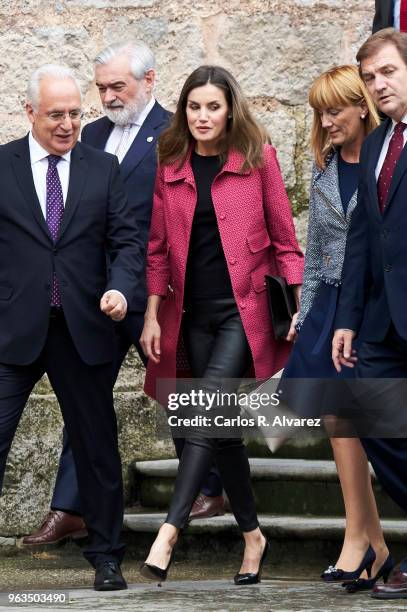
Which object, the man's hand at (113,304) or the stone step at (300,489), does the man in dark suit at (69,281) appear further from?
the stone step at (300,489)

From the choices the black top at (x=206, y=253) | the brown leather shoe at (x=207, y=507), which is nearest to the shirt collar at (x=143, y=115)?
the black top at (x=206, y=253)

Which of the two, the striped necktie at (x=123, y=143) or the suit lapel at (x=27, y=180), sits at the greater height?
the striped necktie at (x=123, y=143)

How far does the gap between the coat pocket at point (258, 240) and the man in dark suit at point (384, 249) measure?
492mm

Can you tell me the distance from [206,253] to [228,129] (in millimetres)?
460

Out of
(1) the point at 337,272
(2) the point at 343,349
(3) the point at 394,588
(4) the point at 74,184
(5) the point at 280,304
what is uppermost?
(4) the point at 74,184

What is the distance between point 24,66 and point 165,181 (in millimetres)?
1937

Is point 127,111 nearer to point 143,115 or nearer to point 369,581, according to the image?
point 143,115

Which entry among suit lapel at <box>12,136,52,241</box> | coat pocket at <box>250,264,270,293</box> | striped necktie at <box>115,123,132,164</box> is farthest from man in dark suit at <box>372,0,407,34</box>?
suit lapel at <box>12,136,52,241</box>

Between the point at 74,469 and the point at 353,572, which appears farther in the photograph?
the point at 74,469

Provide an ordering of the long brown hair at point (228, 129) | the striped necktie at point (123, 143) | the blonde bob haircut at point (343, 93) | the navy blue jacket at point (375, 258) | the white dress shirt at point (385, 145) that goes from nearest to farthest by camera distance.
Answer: the navy blue jacket at point (375, 258) → the white dress shirt at point (385, 145) → the blonde bob haircut at point (343, 93) → the long brown hair at point (228, 129) → the striped necktie at point (123, 143)

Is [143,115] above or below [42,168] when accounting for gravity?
above

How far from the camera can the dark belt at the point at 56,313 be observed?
18.5 ft

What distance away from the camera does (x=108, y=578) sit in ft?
18.7

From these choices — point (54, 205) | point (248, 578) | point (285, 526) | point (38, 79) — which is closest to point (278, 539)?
point (285, 526)
